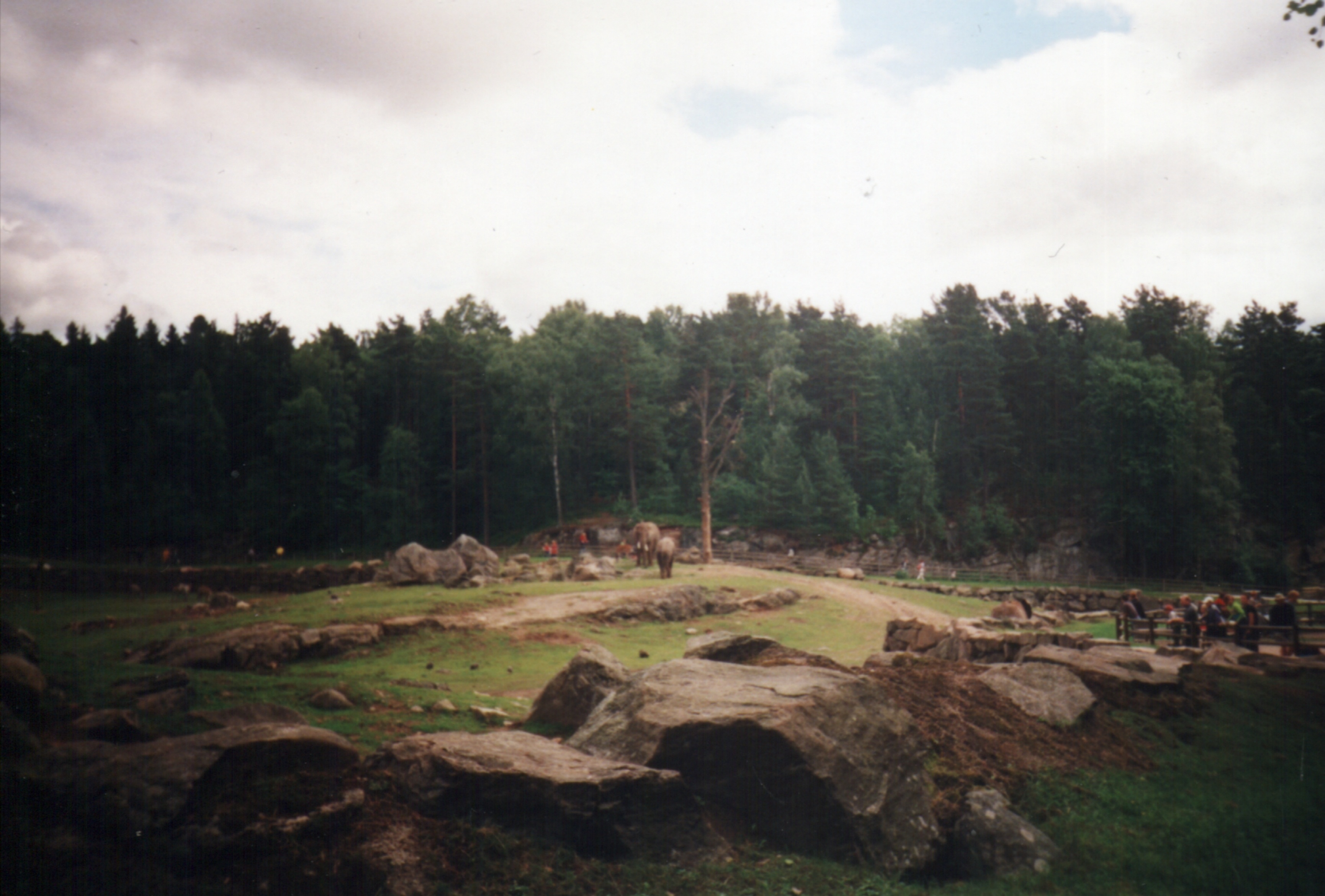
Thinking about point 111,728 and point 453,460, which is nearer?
point 111,728

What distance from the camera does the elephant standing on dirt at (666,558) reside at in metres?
31.4

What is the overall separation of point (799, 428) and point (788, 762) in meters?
64.9

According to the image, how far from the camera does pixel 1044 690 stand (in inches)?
476

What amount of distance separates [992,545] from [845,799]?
184 ft

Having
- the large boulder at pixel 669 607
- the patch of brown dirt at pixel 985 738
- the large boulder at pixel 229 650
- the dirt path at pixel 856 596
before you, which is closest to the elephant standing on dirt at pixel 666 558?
the large boulder at pixel 669 607

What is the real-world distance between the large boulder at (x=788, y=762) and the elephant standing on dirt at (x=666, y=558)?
22.3 meters

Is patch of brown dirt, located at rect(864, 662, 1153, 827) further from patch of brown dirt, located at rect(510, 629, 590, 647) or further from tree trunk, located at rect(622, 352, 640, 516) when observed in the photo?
tree trunk, located at rect(622, 352, 640, 516)

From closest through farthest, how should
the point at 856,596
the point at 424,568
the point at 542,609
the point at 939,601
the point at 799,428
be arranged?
the point at 542,609
the point at 424,568
the point at 856,596
the point at 939,601
the point at 799,428

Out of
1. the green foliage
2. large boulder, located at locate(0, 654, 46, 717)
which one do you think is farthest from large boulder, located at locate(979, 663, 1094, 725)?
the green foliage

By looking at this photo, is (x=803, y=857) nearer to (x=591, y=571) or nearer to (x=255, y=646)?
(x=255, y=646)

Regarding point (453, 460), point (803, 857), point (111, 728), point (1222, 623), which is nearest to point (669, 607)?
point (1222, 623)

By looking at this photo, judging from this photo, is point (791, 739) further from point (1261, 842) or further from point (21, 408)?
point (21, 408)

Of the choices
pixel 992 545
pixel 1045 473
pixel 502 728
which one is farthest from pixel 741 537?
pixel 502 728

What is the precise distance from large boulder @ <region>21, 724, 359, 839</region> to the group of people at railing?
20.9 meters
